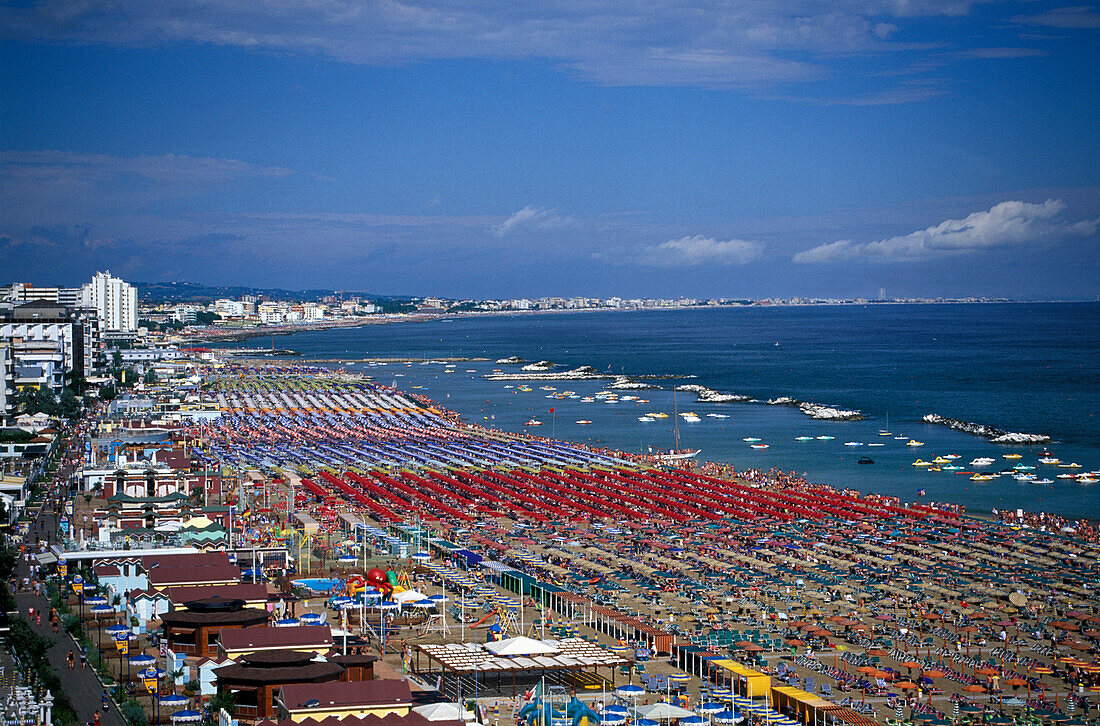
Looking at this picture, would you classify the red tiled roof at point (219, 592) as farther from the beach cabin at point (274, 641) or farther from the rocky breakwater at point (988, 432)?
the rocky breakwater at point (988, 432)

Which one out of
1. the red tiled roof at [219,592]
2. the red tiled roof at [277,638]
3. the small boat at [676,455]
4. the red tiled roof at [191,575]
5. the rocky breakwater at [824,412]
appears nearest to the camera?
the red tiled roof at [277,638]

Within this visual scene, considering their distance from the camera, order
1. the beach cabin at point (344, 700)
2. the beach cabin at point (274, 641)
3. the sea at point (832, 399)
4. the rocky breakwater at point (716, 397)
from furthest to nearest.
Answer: the rocky breakwater at point (716, 397)
the sea at point (832, 399)
the beach cabin at point (274, 641)
the beach cabin at point (344, 700)

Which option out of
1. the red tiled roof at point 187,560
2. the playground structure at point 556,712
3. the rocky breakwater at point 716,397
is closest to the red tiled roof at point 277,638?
the playground structure at point 556,712

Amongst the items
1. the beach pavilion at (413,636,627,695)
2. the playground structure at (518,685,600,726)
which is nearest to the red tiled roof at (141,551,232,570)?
the beach pavilion at (413,636,627,695)

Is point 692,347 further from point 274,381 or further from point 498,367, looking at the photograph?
point 274,381

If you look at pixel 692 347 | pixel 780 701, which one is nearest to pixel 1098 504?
pixel 780 701
